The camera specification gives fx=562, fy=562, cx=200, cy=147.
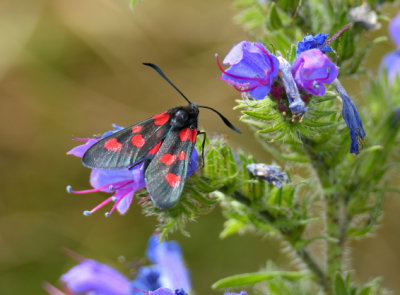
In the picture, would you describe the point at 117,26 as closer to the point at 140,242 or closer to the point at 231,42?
the point at 231,42

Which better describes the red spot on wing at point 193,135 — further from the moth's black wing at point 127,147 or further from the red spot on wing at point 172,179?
the red spot on wing at point 172,179

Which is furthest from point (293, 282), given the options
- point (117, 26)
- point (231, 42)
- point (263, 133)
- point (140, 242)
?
point (117, 26)

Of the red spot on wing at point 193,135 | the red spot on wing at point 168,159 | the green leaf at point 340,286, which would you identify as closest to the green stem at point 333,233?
the green leaf at point 340,286

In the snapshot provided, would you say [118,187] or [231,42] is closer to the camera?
[118,187]

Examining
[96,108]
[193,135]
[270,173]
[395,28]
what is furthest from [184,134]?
[96,108]

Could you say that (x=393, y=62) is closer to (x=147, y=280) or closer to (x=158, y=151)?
(x=158, y=151)
